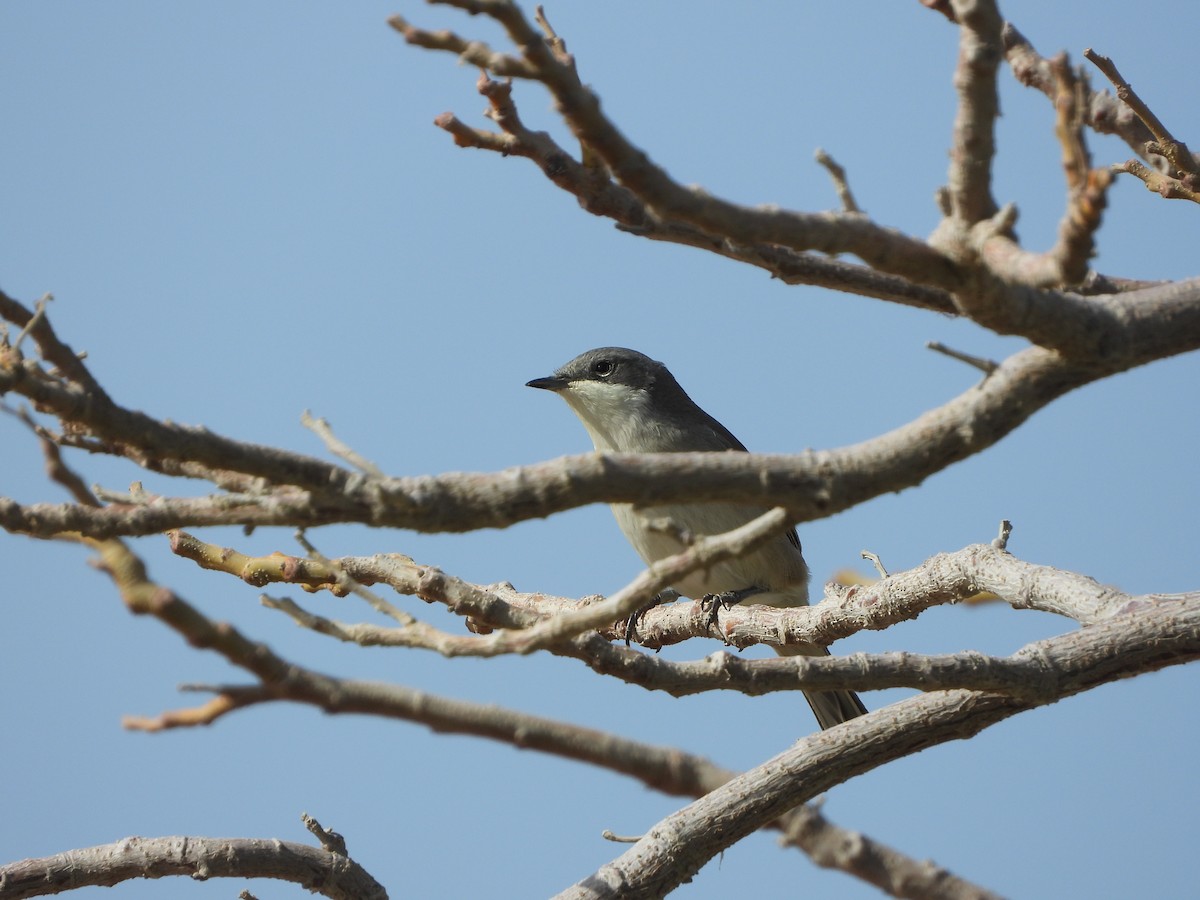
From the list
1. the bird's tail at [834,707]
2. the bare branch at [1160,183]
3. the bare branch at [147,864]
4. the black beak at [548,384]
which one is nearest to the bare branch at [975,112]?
the bare branch at [1160,183]

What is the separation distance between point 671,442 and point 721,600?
1.67 m

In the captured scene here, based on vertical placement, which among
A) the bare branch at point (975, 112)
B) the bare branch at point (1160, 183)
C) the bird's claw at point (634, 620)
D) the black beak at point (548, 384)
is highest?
the black beak at point (548, 384)

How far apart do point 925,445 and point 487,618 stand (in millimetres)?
1495

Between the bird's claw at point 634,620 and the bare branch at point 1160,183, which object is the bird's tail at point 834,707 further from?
the bare branch at point 1160,183

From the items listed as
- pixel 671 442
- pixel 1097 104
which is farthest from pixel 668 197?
pixel 671 442

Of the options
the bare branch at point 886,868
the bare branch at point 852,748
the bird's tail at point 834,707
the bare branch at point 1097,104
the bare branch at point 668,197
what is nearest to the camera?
the bare branch at point 668,197

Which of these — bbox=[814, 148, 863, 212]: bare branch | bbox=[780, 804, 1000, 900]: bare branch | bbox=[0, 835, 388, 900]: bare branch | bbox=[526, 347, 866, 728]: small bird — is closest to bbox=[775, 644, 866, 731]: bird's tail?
bbox=[526, 347, 866, 728]: small bird

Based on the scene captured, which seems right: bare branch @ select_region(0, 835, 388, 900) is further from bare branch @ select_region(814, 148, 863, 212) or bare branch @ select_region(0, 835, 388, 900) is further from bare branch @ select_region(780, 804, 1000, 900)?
bare branch @ select_region(814, 148, 863, 212)

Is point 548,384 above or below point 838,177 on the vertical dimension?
above

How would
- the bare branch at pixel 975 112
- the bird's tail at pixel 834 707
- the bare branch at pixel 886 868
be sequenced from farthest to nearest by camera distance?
1. the bird's tail at pixel 834 707
2. the bare branch at pixel 886 868
3. the bare branch at pixel 975 112

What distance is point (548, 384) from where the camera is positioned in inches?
372

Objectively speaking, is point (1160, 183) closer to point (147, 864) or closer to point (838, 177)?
point (838, 177)

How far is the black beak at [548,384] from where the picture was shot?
9.43 metres

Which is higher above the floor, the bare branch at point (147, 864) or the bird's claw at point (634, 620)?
the bird's claw at point (634, 620)
